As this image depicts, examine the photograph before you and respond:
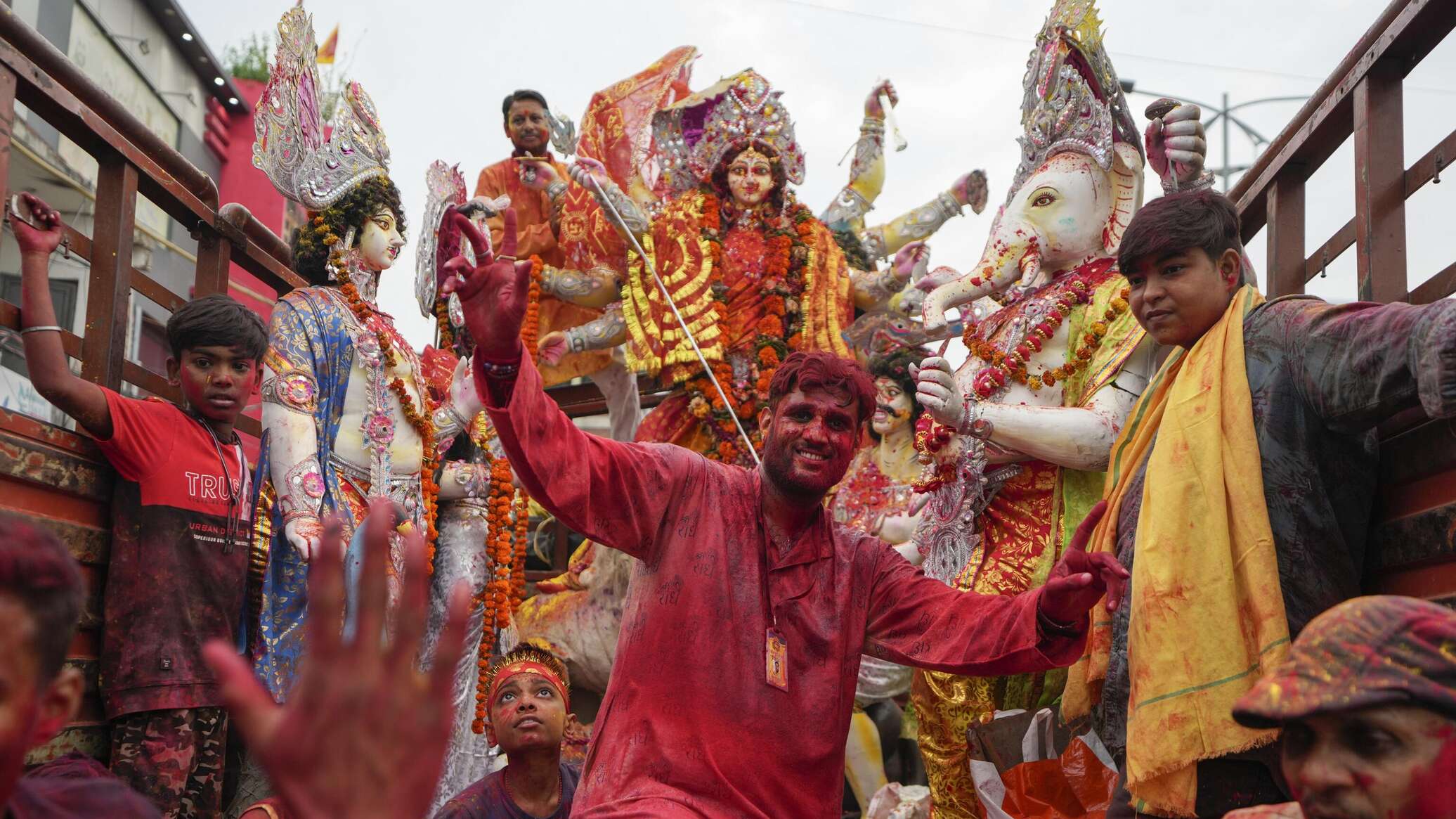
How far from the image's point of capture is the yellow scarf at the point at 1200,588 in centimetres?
289

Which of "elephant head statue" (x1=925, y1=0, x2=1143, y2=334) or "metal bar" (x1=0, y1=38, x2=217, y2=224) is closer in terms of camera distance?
"metal bar" (x1=0, y1=38, x2=217, y2=224)

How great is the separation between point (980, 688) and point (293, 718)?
3.13 metres

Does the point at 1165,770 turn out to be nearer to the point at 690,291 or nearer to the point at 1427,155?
the point at 1427,155

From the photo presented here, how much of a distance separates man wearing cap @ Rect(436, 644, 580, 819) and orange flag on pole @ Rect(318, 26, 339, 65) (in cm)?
299

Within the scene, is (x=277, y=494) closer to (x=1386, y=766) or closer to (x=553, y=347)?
(x=553, y=347)

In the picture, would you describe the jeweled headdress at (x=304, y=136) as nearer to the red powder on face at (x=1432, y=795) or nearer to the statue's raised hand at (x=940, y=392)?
the statue's raised hand at (x=940, y=392)

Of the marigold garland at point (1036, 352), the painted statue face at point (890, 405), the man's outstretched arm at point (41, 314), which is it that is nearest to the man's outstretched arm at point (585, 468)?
the marigold garland at point (1036, 352)

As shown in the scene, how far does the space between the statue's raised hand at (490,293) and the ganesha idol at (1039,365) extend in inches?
58.9

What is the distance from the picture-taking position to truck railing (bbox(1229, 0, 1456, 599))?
2928 mm

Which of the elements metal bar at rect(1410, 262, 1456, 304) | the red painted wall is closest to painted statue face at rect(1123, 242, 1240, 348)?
metal bar at rect(1410, 262, 1456, 304)

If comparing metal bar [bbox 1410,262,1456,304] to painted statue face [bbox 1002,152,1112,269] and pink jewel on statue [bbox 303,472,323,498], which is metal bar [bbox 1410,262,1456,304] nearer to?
painted statue face [bbox 1002,152,1112,269]

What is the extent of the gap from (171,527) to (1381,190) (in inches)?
142

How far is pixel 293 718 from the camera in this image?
124cm

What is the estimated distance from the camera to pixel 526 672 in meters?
4.73
